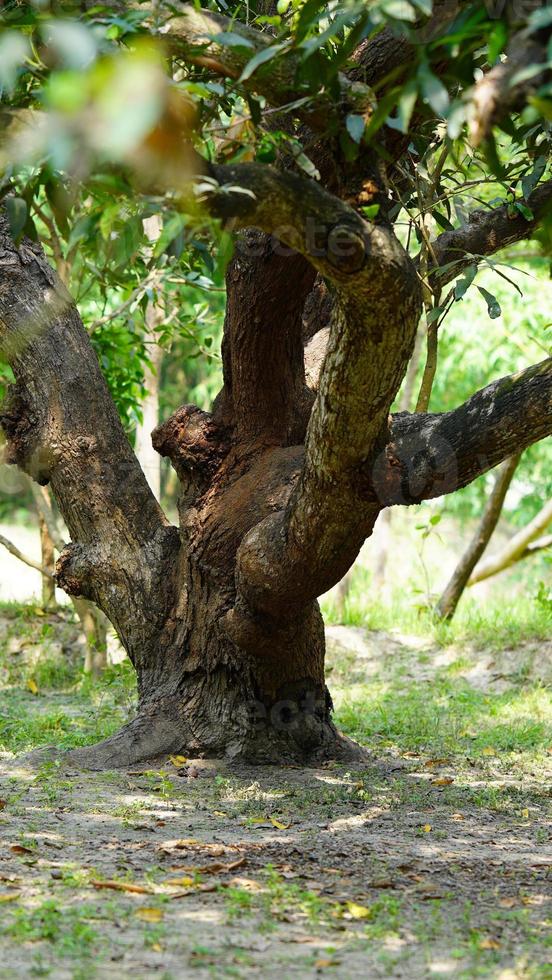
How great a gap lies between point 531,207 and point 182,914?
3500mm

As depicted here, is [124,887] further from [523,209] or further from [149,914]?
[523,209]

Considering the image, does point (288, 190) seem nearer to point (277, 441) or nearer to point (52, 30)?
point (52, 30)

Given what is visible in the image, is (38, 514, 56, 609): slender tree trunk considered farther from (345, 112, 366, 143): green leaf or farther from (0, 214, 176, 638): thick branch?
(345, 112, 366, 143): green leaf

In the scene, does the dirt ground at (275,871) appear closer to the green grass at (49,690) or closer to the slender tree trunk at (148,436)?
the green grass at (49,690)

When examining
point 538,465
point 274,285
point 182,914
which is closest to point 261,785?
point 182,914

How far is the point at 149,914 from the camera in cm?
282

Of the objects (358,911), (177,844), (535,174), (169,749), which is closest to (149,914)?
(358,911)

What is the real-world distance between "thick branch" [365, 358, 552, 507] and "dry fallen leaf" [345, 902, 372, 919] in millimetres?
1479

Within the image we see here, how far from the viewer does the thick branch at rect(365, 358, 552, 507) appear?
12.7 ft

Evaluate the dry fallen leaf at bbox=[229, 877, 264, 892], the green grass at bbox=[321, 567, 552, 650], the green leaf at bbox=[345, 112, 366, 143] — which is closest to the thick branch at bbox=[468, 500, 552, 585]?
the green grass at bbox=[321, 567, 552, 650]

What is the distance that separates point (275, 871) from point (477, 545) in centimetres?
480

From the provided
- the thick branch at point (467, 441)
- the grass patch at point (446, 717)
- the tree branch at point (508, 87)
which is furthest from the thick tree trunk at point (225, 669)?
the tree branch at point (508, 87)

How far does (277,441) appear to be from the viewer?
4.91m

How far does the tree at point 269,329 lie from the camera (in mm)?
2471
